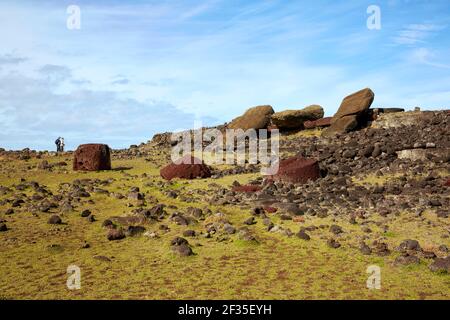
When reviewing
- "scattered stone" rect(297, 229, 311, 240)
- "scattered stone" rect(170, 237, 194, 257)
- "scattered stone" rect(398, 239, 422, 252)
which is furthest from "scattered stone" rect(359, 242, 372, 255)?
→ "scattered stone" rect(170, 237, 194, 257)

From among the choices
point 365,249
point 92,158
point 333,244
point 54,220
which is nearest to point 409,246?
point 365,249

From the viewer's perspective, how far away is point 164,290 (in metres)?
6.92

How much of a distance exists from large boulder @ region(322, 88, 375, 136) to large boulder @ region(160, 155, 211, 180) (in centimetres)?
1176

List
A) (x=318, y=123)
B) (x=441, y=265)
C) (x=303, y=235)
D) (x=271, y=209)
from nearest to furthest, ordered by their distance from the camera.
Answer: (x=441, y=265), (x=303, y=235), (x=271, y=209), (x=318, y=123)

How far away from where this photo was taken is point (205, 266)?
802 centimetres

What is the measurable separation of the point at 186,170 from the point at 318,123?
47.5 ft

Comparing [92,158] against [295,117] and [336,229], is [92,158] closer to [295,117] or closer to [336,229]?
[295,117]

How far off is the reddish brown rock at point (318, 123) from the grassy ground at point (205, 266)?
19.4 meters

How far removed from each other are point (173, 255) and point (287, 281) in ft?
7.70

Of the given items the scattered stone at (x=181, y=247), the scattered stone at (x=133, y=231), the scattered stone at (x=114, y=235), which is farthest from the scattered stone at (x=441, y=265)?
the scattered stone at (x=114, y=235)
